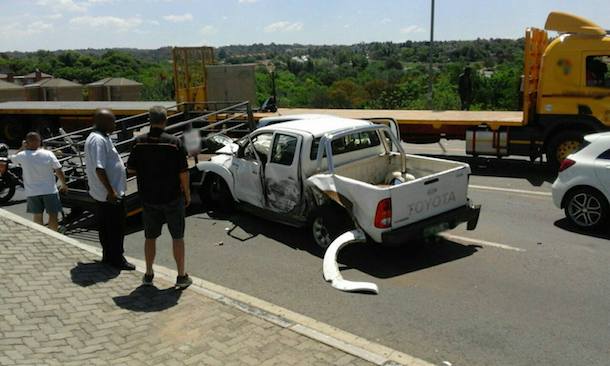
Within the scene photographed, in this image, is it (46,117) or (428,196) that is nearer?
(428,196)

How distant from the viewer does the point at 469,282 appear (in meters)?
6.59

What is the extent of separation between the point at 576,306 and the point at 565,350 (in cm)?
109

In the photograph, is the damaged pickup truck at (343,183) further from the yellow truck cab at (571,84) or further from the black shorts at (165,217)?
the yellow truck cab at (571,84)

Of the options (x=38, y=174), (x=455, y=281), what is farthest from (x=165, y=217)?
(x=455, y=281)

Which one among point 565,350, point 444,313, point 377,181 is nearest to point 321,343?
point 444,313

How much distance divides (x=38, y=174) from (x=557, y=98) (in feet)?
33.8

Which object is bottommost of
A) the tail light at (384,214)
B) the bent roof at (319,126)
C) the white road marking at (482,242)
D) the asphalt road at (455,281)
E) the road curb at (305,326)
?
the asphalt road at (455,281)

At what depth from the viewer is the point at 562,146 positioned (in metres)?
12.7

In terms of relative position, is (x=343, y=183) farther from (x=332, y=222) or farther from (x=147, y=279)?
(x=147, y=279)

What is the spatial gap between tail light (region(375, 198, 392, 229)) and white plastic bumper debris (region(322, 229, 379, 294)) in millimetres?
378

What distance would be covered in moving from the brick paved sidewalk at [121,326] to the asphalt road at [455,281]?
2.80 ft

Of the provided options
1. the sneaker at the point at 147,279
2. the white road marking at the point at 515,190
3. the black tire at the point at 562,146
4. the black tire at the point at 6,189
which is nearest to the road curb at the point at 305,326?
the sneaker at the point at 147,279

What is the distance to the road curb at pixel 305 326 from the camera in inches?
182

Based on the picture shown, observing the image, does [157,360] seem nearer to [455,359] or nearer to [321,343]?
[321,343]
